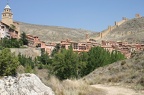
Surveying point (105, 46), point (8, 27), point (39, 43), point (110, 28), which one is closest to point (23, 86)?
point (39, 43)

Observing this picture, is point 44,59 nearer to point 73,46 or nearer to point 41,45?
point 41,45

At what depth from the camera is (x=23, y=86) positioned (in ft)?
31.5

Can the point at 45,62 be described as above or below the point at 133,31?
below

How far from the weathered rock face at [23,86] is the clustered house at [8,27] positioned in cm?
5686

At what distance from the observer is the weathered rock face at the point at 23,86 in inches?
372

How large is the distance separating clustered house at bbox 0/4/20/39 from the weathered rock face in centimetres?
5686

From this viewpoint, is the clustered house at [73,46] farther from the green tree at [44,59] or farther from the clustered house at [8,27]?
the green tree at [44,59]

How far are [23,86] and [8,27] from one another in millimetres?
61557

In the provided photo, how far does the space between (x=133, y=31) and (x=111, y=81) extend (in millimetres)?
98475

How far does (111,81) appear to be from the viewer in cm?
1619

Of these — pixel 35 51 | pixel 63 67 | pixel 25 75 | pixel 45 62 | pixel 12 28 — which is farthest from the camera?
pixel 12 28

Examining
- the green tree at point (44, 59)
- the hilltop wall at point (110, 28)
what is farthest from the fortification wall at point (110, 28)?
the green tree at point (44, 59)

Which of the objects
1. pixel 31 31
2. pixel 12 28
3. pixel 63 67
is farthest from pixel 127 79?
pixel 31 31

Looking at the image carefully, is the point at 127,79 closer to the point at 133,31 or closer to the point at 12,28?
the point at 12,28
